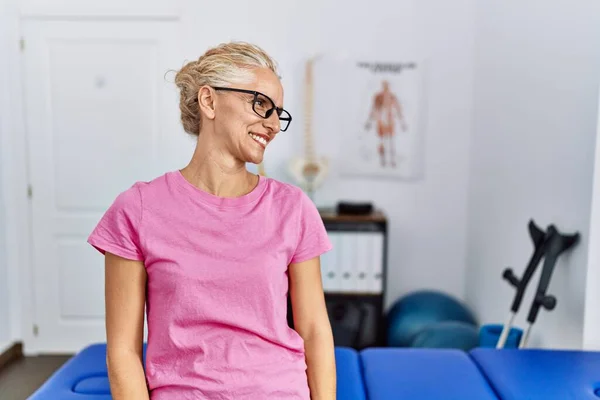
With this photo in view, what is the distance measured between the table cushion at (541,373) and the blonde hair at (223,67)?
100 centimetres

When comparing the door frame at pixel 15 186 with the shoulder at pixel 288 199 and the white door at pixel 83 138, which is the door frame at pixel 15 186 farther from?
the shoulder at pixel 288 199

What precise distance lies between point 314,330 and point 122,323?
15.6 inches

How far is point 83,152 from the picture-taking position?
3.52 metres

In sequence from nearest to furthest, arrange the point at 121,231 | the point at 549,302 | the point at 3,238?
the point at 121,231 < the point at 549,302 < the point at 3,238

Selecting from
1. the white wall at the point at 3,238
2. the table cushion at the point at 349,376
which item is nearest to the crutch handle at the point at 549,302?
the table cushion at the point at 349,376

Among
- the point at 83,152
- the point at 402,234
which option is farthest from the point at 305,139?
the point at 83,152

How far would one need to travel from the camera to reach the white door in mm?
3453

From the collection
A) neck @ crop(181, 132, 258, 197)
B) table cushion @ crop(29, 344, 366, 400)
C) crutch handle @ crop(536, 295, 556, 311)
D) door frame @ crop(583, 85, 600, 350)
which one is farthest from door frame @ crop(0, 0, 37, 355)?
door frame @ crop(583, 85, 600, 350)

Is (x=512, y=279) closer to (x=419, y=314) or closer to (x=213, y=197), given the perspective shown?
(x=419, y=314)

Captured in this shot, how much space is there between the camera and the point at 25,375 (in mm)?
3150

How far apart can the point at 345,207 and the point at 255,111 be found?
2257 millimetres

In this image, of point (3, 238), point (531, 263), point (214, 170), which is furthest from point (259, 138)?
point (3, 238)

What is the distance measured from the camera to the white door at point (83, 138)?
345cm

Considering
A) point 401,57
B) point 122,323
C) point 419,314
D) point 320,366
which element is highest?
point 401,57
